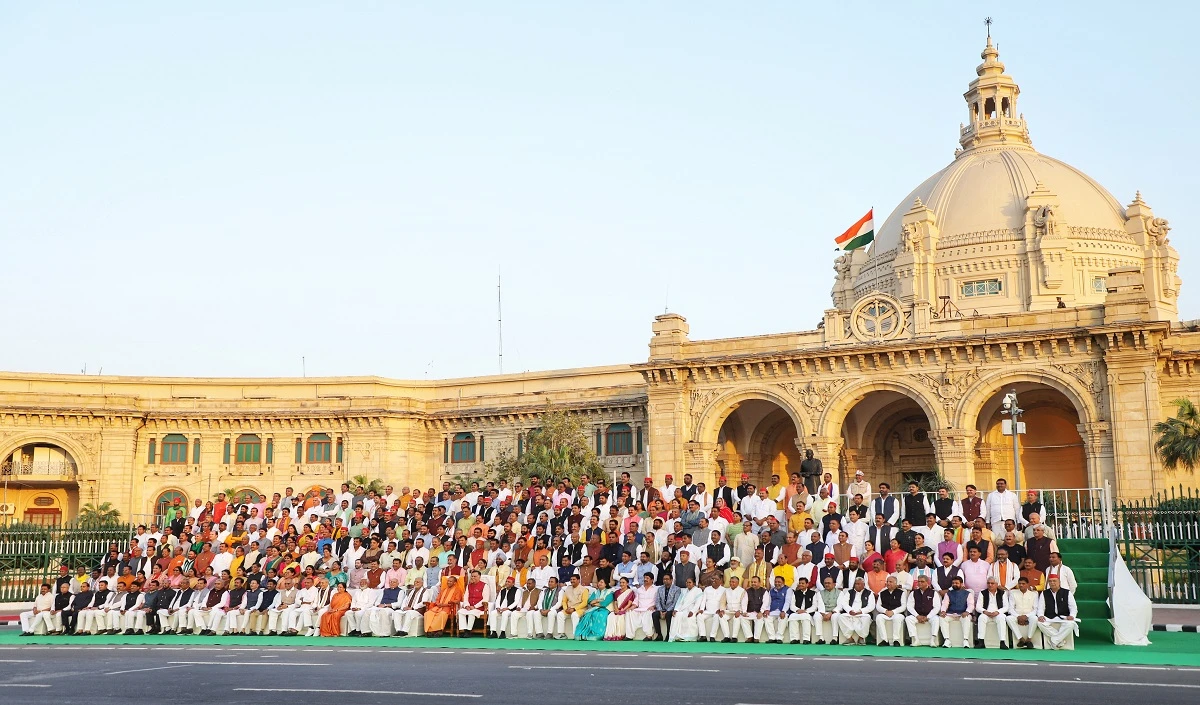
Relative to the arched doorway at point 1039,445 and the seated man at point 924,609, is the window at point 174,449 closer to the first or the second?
the arched doorway at point 1039,445

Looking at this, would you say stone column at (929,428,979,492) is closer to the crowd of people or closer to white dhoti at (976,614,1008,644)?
the crowd of people

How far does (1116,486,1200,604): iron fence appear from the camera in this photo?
64.8 ft

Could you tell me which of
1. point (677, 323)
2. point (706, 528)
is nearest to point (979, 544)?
point (706, 528)

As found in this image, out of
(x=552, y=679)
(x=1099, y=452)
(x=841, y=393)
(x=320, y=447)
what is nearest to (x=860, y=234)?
(x=841, y=393)

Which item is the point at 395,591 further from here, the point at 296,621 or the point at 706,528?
the point at 706,528

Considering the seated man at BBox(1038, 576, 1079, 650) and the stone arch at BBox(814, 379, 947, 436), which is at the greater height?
the stone arch at BBox(814, 379, 947, 436)

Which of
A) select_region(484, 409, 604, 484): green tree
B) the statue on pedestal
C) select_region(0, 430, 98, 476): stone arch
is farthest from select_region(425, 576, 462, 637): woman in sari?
select_region(0, 430, 98, 476): stone arch

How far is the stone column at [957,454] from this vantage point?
36406 millimetres

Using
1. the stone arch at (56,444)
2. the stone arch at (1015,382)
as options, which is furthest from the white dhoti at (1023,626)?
the stone arch at (56,444)

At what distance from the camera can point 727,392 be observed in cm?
4006

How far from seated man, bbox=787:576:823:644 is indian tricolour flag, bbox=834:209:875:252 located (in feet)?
86.2

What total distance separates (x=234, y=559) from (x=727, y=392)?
2180cm

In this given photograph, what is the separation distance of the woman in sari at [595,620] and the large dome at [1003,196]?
36833 millimetres

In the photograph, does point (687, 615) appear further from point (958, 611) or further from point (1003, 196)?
point (1003, 196)
